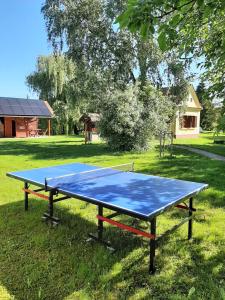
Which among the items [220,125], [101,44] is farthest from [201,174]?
[101,44]

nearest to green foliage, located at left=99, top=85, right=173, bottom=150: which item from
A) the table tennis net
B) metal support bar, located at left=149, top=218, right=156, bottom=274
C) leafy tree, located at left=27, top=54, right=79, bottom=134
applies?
the table tennis net

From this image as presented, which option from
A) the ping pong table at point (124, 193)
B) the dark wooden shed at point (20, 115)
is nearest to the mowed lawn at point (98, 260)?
the ping pong table at point (124, 193)

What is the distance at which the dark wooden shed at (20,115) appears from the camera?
3031 centimetres

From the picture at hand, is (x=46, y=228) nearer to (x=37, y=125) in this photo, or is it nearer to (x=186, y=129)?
(x=186, y=129)

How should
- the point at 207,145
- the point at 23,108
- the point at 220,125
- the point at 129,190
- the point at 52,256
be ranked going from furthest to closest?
the point at 23,108 < the point at 207,145 < the point at 129,190 < the point at 52,256 < the point at 220,125

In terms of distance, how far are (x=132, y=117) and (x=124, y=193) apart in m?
12.2

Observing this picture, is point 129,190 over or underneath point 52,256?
over

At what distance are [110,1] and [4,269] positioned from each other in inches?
702

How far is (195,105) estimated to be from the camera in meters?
32.7

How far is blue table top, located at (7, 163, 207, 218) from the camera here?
3.47 m

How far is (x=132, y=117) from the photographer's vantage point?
1595cm

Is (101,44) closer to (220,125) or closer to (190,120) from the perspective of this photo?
(190,120)

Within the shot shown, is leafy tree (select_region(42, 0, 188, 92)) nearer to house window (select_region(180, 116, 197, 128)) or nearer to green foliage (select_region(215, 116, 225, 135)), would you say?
house window (select_region(180, 116, 197, 128))

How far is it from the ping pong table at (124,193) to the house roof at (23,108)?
86.2 ft
